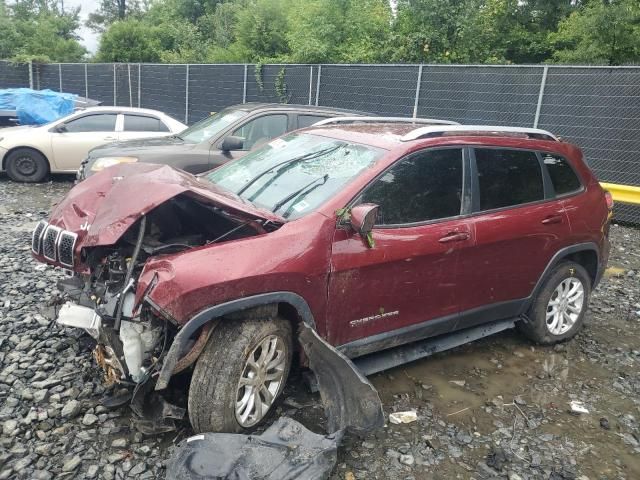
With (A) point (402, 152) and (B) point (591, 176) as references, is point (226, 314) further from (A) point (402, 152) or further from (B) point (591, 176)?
(B) point (591, 176)

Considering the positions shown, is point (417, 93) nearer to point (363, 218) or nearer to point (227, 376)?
point (363, 218)

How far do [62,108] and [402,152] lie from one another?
1263 cm

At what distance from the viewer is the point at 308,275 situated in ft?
10.3

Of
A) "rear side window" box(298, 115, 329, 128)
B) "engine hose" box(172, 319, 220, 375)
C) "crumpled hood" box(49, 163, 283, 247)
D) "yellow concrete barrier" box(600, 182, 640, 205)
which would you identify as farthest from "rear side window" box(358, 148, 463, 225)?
"yellow concrete barrier" box(600, 182, 640, 205)

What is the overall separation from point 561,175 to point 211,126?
4980mm

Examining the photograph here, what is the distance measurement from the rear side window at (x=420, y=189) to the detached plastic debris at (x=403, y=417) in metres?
1.25

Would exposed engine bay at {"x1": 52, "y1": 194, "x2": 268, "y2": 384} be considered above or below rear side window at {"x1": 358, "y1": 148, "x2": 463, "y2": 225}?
below

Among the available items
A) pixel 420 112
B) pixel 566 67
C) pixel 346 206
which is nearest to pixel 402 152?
pixel 346 206

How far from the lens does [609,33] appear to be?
14922 millimetres

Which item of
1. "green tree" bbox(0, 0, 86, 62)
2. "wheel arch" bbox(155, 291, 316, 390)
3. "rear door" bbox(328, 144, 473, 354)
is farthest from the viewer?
"green tree" bbox(0, 0, 86, 62)

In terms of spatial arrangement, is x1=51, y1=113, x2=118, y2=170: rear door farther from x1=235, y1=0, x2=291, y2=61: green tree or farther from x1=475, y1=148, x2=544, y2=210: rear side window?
x1=235, y1=0, x2=291, y2=61: green tree

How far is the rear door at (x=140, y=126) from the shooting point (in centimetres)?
1010

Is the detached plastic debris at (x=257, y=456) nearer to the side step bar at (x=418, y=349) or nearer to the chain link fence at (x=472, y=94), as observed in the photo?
the side step bar at (x=418, y=349)

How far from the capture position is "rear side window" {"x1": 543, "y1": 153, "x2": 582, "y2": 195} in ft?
14.7
